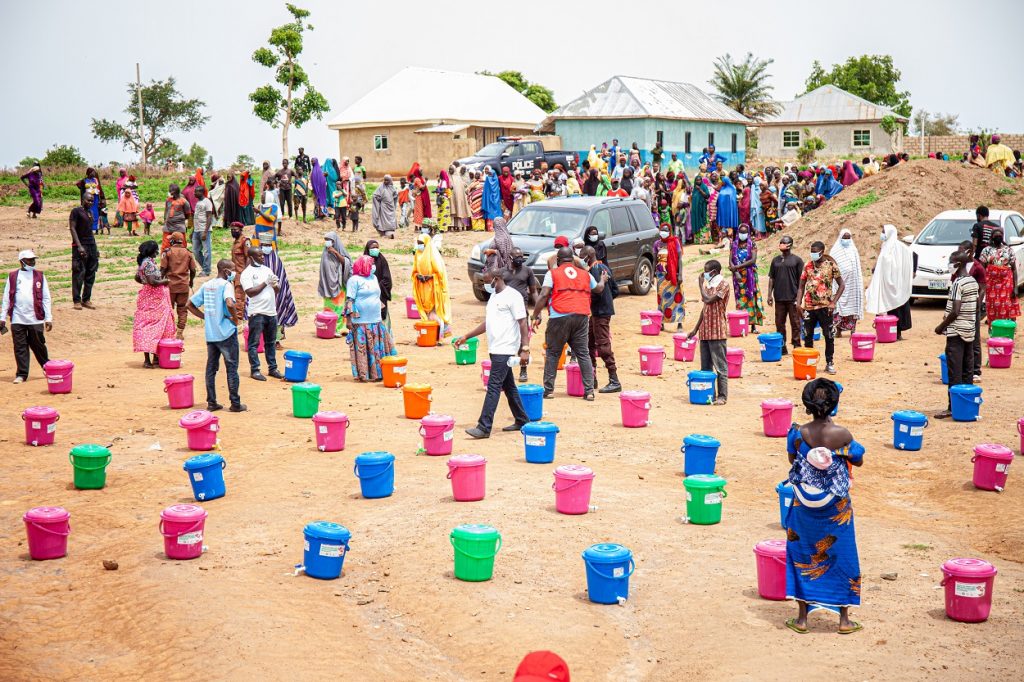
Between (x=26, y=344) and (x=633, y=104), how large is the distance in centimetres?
3842

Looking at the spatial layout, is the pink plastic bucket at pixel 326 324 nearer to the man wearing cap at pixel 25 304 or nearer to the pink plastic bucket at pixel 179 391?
the man wearing cap at pixel 25 304

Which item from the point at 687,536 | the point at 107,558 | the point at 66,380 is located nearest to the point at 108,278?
the point at 66,380

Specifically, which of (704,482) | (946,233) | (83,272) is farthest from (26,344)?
(946,233)

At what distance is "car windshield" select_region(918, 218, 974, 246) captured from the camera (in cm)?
2114

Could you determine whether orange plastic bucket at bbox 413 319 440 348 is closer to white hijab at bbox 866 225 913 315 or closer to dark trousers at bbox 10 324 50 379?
dark trousers at bbox 10 324 50 379

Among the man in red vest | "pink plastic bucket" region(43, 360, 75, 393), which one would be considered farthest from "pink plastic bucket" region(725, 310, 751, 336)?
"pink plastic bucket" region(43, 360, 75, 393)

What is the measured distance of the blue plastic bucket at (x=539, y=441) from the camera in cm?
1104

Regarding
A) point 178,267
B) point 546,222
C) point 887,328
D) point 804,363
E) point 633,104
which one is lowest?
point 804,363

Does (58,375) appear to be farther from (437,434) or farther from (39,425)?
(437,434)

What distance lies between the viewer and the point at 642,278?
23.2 meters

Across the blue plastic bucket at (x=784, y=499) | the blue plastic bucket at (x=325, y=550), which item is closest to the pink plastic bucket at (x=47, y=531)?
the blue plastic bucket at (x=325, y=550)

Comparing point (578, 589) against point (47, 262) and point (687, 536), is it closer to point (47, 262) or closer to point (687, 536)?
point (687, 536)

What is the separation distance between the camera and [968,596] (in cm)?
716

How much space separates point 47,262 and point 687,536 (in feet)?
65.2
